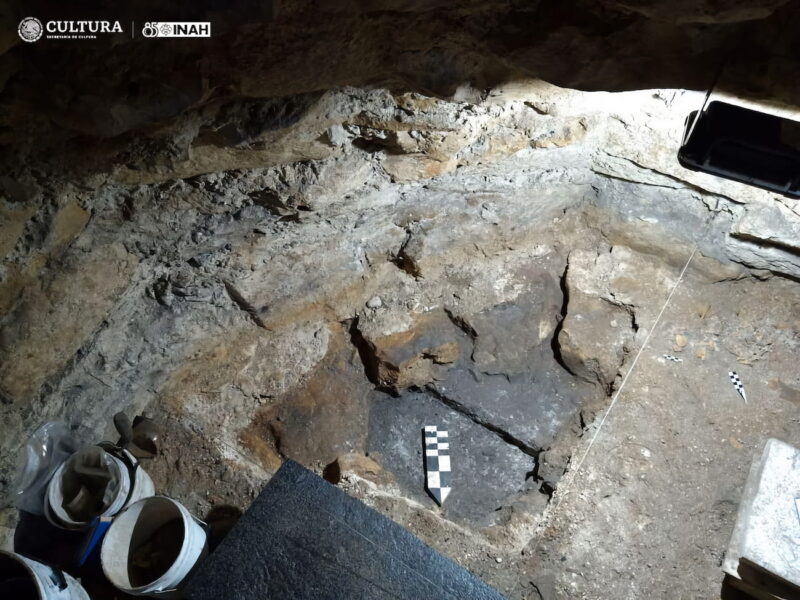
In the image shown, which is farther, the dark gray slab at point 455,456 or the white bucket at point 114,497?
the dark gray slab at point 455,456

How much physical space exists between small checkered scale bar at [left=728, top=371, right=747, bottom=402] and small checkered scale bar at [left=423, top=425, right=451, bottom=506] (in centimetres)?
146

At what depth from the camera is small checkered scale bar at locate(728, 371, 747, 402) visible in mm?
2805

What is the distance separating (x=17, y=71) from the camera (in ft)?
3.85

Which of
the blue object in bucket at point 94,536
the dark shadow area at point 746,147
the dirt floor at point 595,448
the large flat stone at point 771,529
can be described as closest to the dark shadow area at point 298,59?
the dark shadow area at point 746,147

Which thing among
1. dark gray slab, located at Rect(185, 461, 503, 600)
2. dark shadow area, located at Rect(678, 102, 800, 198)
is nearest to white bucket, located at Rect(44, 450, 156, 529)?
dark gray slab, located at Rect(185, 461, 503, 600)

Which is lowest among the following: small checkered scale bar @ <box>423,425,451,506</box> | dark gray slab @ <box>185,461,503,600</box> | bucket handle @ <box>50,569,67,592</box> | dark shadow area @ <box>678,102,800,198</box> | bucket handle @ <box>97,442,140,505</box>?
small checkered scale bar @ <box>423,425,451,506</box>

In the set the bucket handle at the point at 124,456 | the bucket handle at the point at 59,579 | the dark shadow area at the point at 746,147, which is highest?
the dark shadow area at the point at 746,147

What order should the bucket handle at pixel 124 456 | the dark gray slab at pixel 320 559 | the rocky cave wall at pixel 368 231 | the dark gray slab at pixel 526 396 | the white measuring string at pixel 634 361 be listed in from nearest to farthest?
the rocky cave wall at pixel 368 231, the dark gray slab at pixel 320 559, the bucket handle at pixel 124 456, the white measuring string at pixel 634 361, the dark gray slab at pixel 526 396

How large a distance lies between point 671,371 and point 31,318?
2.75 meters

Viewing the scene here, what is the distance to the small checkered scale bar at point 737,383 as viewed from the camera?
280 cm

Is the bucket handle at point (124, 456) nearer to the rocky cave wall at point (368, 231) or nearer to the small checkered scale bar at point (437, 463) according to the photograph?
the rocky cave wall at point (368, 231)

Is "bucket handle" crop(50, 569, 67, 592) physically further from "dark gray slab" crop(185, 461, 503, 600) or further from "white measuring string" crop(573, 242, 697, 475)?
"white measuring string" crop(573, 242, 697, 475)

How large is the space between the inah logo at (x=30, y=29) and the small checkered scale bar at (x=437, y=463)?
7.31 feet

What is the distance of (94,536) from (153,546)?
20 cm
